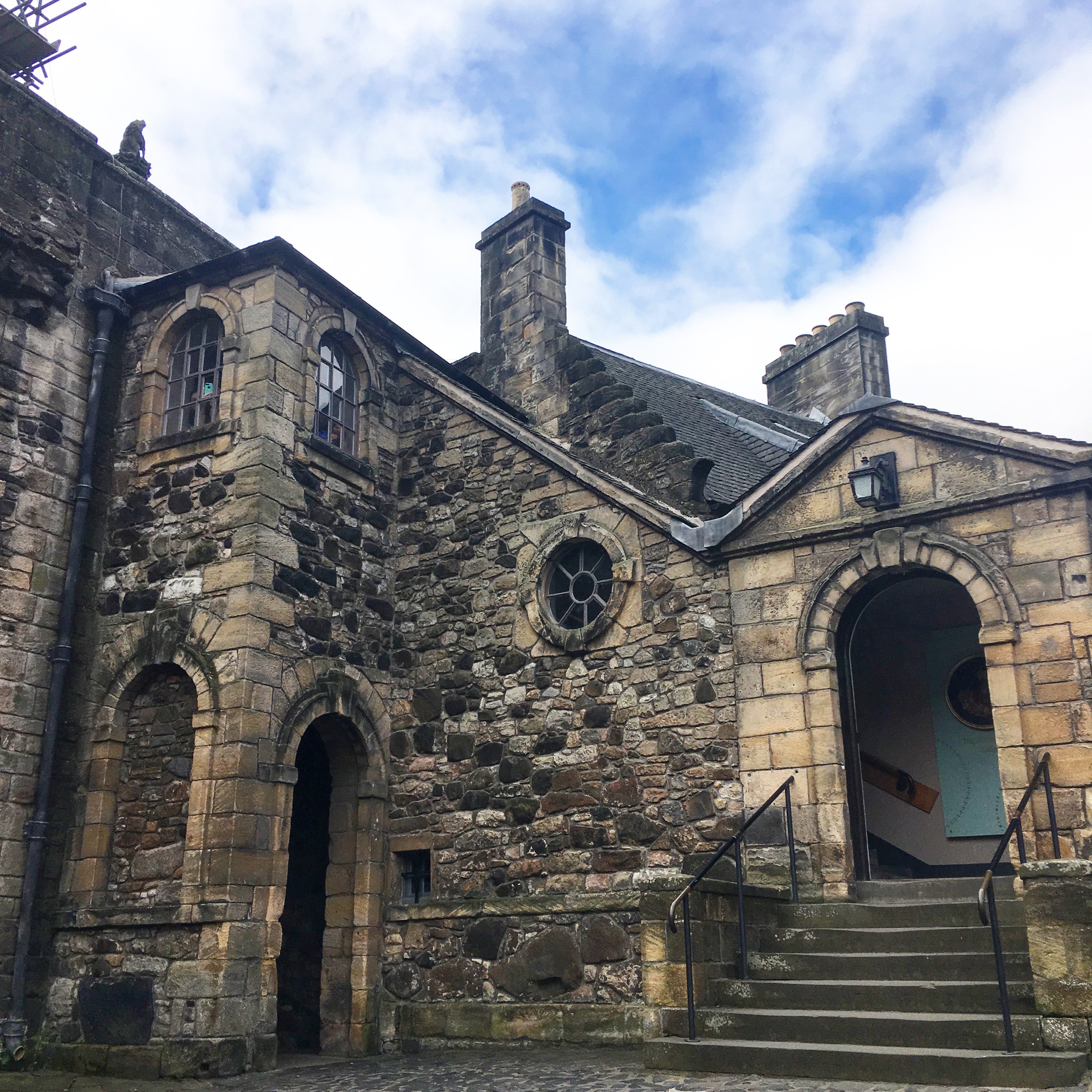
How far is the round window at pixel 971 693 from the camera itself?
1052 cm

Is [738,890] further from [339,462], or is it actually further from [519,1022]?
[339,462]

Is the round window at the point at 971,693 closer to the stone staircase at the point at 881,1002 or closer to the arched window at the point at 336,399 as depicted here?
the stone staircase at the point at 881,1002

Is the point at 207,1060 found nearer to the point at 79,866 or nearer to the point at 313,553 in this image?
the point at 79,866

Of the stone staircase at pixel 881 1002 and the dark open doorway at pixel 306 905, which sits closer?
the stone staircase at pixel 881 1002

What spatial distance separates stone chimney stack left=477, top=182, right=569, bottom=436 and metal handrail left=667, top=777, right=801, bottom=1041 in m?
5.08

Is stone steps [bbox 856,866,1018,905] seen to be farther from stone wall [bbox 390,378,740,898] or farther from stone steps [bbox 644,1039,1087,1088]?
stone steps [bbox 644,1039,1087,1088]

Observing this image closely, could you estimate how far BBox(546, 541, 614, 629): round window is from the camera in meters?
9.86

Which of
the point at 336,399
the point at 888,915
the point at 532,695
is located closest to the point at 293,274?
the point at 336,399

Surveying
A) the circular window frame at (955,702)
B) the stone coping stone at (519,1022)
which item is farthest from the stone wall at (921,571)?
the circular window frame at (955,702)

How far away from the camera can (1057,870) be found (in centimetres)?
591

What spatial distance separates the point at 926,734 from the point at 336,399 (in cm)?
649

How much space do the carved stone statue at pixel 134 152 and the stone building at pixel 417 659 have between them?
0.46 meters

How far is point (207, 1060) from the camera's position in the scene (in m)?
7.96

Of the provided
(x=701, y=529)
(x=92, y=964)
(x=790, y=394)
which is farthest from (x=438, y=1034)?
(x=790, y=394)
